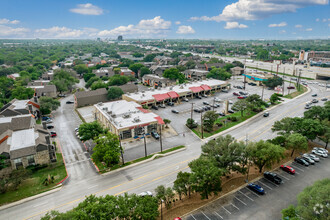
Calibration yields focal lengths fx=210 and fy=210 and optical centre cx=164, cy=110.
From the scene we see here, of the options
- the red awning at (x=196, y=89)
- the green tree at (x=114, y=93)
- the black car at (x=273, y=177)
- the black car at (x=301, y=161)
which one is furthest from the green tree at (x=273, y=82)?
the black car at (x=273, y=177)

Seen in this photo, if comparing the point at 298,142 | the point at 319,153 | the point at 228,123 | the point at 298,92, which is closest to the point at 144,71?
the point at 228,123

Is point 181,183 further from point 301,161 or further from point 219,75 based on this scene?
point 219,75

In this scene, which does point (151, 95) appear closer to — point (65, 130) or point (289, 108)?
point (65, 130)

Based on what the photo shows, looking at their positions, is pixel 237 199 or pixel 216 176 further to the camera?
pixel 237 199

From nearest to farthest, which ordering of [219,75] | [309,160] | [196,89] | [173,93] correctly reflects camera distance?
1. [309,160]
2. [173,93]
3. [196,89]
4. [219,75]

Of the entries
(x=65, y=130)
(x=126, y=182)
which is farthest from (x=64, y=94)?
(x=126, y=182)

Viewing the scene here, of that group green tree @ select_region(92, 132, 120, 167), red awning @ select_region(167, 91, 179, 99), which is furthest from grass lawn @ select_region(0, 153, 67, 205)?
red awning @ select_region(167, 91, 179, 99)
